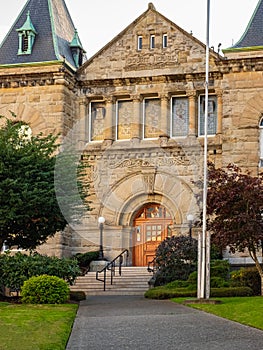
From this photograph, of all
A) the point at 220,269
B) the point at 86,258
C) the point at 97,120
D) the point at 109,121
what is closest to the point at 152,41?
the point at 109,121

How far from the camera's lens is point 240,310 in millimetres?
16812

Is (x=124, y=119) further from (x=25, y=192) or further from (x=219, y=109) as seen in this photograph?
(x=25, y=192)

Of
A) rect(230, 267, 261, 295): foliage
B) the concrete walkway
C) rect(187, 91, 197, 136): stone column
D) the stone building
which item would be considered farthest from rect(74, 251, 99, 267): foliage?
the concrete walkway

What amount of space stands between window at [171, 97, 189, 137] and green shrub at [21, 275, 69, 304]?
13634 mm

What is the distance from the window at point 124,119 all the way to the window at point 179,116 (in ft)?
6.35

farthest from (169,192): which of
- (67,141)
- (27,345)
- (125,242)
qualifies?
(27,345)

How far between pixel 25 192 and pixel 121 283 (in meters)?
6.66

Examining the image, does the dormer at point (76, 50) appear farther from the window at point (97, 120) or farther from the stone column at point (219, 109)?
the stone column at point (219, 109)

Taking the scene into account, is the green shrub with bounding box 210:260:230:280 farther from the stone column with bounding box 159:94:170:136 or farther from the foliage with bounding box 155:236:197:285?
the stone column with bounding box 159:94:170:136

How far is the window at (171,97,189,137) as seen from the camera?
107ft

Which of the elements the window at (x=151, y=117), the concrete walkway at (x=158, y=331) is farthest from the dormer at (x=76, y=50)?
the concrete walkway at (x=158, y=331)

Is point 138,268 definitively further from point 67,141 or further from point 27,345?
point 27,345

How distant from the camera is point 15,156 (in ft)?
78.7

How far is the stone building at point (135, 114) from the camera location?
31.6 meters
